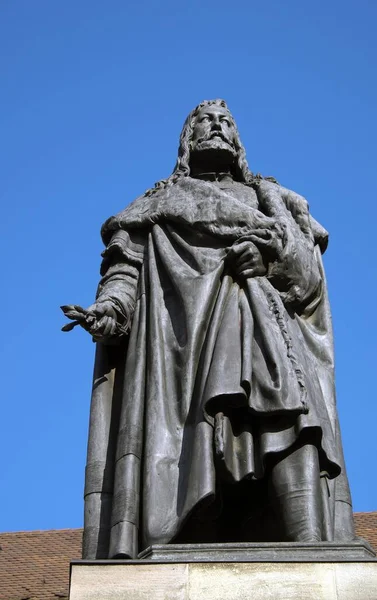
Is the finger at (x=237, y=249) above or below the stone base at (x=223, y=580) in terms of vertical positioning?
above

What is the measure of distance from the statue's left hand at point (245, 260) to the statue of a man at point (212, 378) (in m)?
0.01

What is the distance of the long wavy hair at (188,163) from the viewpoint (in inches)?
531

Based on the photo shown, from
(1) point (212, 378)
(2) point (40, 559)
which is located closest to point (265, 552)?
(1) point (212, 378)

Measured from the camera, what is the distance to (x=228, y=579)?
9922 mm

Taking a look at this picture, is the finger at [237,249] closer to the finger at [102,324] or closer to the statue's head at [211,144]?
the finger at [102,324]

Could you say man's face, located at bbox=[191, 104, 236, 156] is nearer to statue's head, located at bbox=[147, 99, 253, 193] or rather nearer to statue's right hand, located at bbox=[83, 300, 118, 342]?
statue's head, located at bbox=[147, 99, 253, 193]

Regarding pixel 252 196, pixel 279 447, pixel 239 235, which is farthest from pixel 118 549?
pixel 252 196

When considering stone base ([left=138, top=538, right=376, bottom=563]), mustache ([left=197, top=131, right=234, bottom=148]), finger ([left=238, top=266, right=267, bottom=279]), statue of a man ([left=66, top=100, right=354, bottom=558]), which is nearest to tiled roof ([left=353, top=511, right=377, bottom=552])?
mustache ([left=197, top=131, right=234, bottom=148])

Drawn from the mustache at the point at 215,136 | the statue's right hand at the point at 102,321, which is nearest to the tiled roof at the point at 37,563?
the mustache at the point at 215,136

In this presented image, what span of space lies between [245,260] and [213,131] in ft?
6.51

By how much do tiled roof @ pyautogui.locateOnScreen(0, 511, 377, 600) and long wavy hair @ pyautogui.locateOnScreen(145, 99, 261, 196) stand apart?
832 centimetres

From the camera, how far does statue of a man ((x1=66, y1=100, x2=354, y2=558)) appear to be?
1102 centimetres

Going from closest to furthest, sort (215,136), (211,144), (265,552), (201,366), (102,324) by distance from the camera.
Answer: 1. (265,552)
2. (201,366)
3. (102,324)
4. (211,144)
5. (215,136)

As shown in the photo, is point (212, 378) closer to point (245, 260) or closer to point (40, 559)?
point (245, 260)
